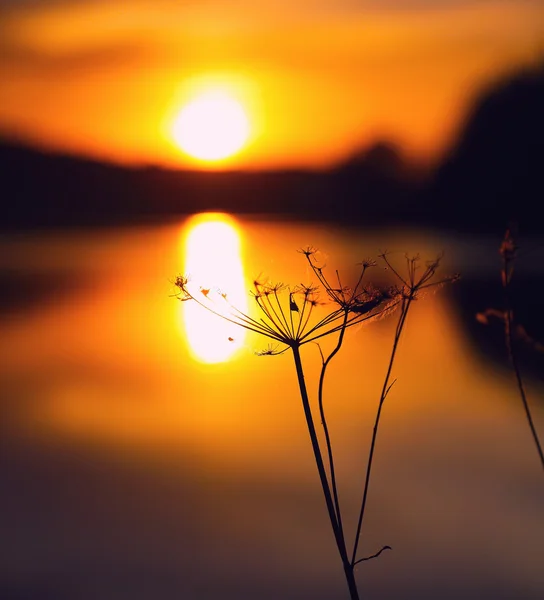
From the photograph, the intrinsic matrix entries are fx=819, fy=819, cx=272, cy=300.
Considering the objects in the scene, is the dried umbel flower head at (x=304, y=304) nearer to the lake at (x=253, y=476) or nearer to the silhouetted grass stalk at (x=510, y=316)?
the lake at (x=253, y=476)

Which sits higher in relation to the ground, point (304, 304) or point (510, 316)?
point (304, 304)

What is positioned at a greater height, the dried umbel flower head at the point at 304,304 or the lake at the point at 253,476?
the lake at the point at 253,476

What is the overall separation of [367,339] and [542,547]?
571 inches

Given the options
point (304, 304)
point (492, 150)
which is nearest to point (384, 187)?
point (492, 150)

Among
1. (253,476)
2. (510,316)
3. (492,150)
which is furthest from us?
(492,150)

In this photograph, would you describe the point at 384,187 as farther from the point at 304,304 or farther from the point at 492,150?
the point at 304,304

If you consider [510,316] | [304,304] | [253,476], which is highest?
[253,476]

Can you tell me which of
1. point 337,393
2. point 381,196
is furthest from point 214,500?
point 381,196

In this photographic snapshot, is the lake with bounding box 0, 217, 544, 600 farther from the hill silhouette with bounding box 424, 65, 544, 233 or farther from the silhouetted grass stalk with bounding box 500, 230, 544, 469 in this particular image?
the hill silhouette with bounding box 424, 65, 544, 233

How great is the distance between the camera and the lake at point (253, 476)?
8836mm

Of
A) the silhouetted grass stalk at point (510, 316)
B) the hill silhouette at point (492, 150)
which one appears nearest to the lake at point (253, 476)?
the silhouetted grass stalk at point (510, 316)

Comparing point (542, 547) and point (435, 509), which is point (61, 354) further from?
point (542, 547)

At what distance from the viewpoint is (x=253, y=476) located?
1181 cm

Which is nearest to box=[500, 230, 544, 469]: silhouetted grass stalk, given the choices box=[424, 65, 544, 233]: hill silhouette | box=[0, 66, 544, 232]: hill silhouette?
box=[0, 66, 544, 232]: hill silhouette
